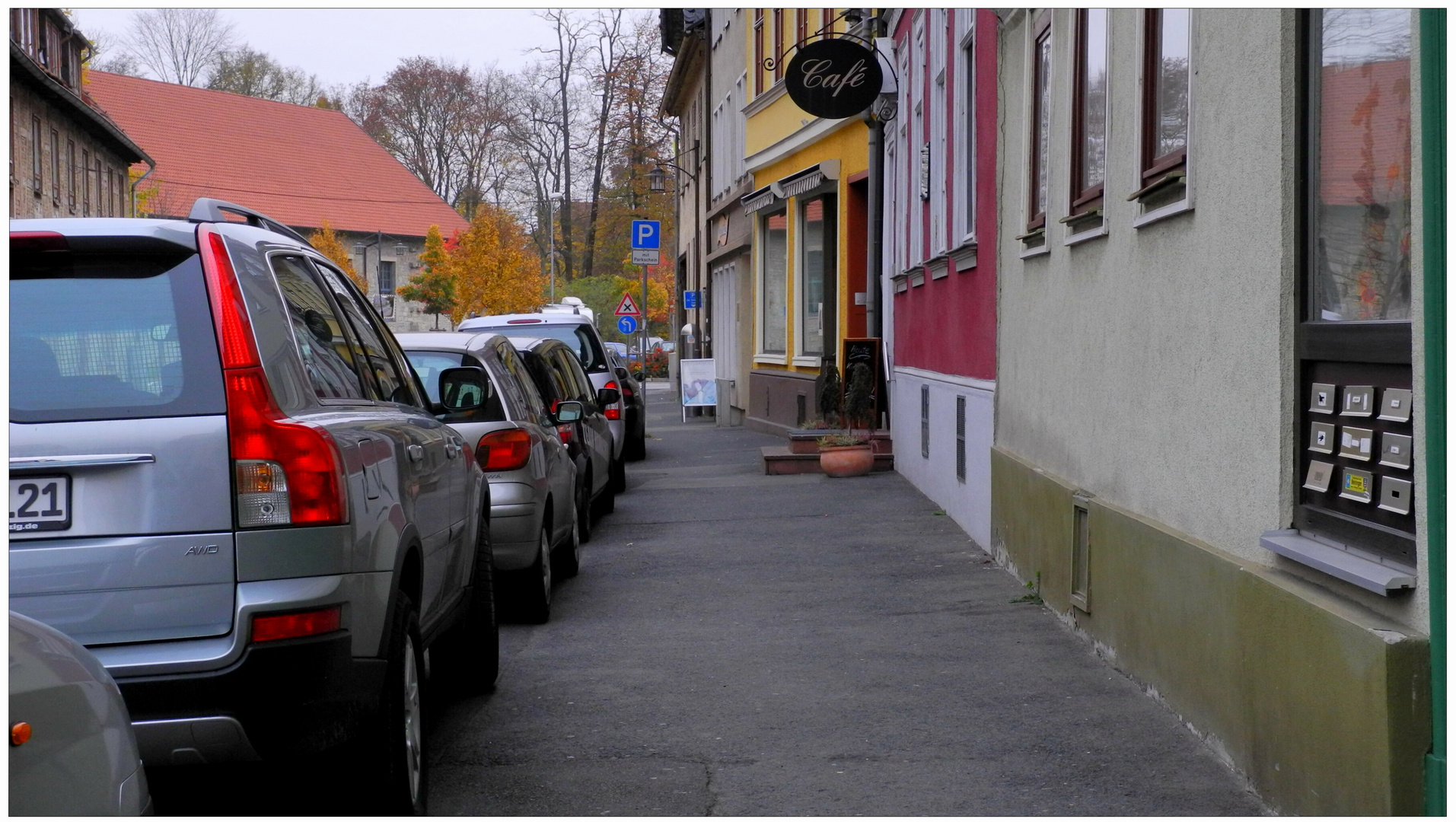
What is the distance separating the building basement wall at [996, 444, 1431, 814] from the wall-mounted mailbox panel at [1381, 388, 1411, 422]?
0.51 m

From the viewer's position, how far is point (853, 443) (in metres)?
18.3

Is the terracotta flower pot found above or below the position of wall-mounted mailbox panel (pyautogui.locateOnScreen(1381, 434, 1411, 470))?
below

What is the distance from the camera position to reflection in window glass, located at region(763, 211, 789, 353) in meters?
27.0

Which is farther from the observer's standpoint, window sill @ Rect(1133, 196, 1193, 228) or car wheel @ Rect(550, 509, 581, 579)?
car wheel @ Rect(550, 509, 581, 579)

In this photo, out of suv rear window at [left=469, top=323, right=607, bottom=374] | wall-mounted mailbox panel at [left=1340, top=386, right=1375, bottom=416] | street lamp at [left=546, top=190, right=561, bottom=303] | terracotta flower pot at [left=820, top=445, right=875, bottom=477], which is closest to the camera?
wall-mounted mailbox panel at [left=1340, top=386, right=1375, bottom=416]

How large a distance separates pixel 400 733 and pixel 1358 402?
276 centimetres

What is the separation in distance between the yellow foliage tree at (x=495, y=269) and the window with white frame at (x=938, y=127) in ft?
145

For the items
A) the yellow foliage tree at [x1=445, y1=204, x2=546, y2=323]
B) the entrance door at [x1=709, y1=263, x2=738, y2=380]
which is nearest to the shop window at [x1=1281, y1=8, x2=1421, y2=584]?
the entrance door at [x1=709, y1=263, x2=738, y2=380]

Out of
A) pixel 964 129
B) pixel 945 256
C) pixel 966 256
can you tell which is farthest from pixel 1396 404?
pixel 945 256

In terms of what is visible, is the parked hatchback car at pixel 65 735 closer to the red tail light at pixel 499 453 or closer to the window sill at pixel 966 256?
the red tail light at pixel 499 453

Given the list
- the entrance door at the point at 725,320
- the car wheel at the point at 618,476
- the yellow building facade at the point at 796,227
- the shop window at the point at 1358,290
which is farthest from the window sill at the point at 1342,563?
the entrance door at the point at 725,320

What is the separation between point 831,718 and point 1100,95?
3.54 m

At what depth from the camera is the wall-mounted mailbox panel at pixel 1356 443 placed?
4383mm

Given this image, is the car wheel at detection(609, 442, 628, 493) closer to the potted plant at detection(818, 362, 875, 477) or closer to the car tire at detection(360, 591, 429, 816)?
the potted plant at detection(818, 362, 875, 477)
